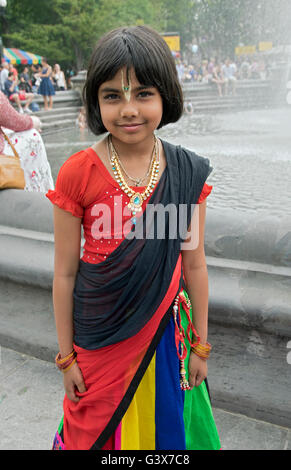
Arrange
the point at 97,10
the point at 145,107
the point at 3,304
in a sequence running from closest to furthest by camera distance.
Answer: the point at 145,107, the point at 3,304, the point at 97,10

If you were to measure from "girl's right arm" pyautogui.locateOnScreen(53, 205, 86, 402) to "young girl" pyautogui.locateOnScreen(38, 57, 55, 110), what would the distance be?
43.7 feet

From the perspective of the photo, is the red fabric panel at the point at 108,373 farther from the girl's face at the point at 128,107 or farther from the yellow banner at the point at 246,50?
the yellow banner at the point at 246,50

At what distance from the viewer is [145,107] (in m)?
1.39

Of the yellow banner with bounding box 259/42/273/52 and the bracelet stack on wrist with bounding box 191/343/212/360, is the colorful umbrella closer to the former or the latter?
the yellow banner with bounding box 259/42/273/52

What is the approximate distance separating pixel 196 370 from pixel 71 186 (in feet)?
2.47

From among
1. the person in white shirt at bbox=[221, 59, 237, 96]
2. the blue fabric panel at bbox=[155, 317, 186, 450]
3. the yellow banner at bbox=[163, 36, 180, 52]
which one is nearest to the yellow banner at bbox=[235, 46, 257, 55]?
the yellow banner at bbox=[163, 36, 180, 52]

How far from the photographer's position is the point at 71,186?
4.68 ft

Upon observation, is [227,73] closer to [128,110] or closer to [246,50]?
[246,50]

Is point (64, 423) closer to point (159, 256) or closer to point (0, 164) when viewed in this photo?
point (159, 256)

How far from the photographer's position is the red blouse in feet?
4.68

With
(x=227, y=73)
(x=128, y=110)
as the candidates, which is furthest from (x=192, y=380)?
(x=227, y=73)
